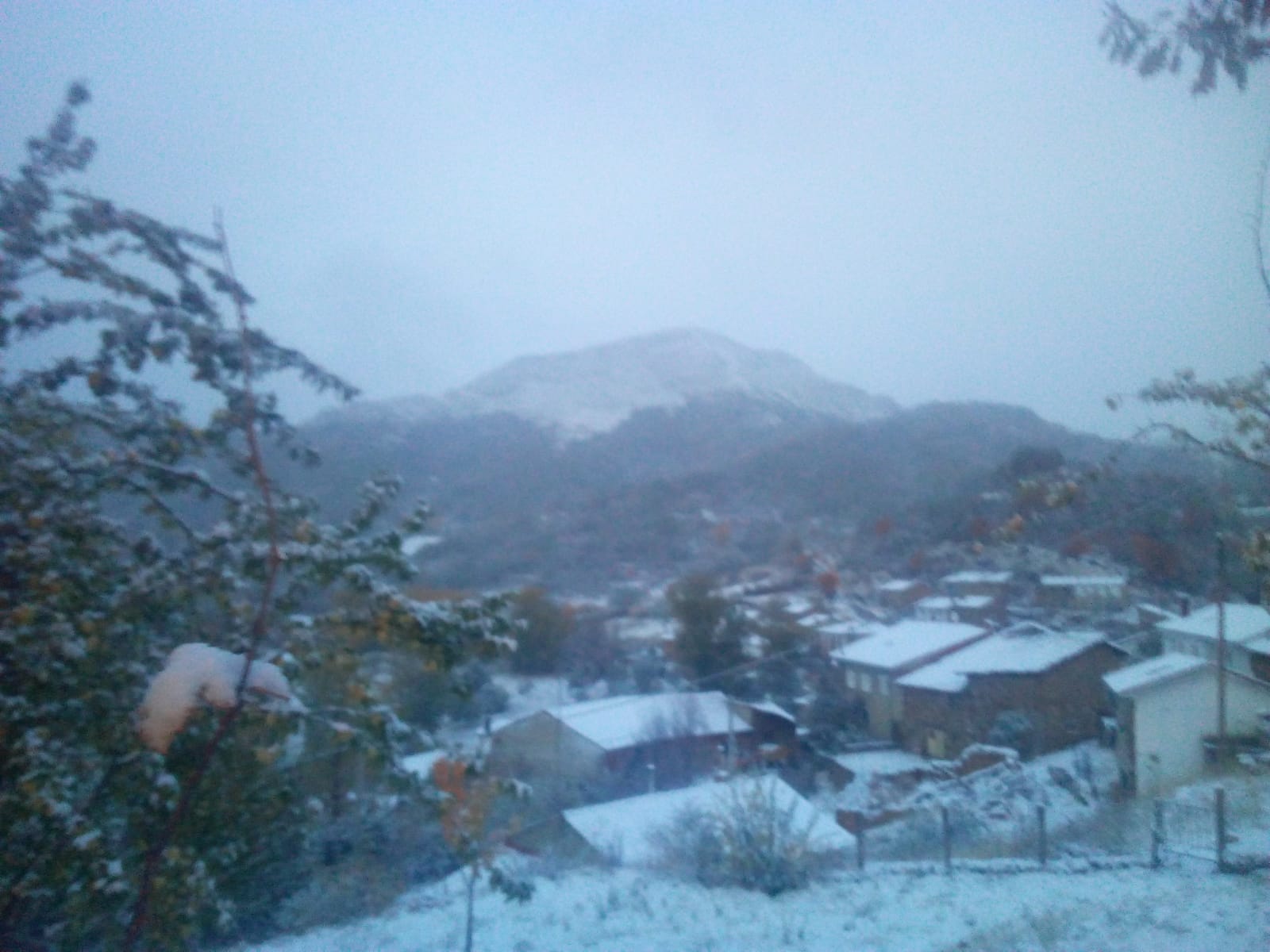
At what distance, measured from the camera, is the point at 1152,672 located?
784cm

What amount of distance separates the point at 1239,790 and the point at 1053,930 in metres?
1.90

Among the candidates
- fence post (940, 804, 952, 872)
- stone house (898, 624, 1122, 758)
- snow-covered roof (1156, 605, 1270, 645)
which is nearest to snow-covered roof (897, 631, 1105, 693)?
stone house (898, 624, 1122, 758)

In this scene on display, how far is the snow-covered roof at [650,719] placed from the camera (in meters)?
14.1

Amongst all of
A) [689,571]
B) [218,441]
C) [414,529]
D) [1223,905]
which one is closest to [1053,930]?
[1223,905]

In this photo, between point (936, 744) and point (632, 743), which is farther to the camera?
point (632, 743)

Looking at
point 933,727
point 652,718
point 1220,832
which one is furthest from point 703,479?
point 1220,832

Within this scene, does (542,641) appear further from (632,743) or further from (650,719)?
(632,743)

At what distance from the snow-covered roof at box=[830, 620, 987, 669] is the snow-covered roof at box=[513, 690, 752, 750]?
197 centimetres

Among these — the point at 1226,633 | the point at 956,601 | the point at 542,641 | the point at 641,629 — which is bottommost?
the point at 542,641

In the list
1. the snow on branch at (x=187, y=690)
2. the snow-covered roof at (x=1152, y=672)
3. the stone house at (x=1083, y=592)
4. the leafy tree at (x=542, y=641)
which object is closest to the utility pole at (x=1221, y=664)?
the snow-covered roof at (x=1152, y=672)

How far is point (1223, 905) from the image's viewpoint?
18.3 feet

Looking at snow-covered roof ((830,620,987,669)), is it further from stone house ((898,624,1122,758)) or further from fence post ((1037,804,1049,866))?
fence post ((1037,804,1049,866))

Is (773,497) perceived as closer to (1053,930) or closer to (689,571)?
(689,571)

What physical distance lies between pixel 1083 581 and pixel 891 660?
2860 mm
